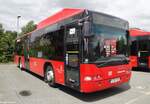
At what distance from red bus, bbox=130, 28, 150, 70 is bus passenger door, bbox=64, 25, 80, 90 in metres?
8.90

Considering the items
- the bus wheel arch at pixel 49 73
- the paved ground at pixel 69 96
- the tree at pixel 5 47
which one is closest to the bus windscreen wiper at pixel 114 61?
the paved ground at pixel 69 96

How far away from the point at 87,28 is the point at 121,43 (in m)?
2.09

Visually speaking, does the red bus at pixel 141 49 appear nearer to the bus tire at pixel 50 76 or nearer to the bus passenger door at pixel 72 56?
the bus tire at pixel 50 76

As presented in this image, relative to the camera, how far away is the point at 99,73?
258 inches

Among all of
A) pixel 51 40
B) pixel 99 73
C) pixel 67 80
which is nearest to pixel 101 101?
pixel 99 73

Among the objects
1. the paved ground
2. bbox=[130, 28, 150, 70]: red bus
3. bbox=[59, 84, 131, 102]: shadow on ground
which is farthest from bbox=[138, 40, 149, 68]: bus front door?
bbox=[59, 84, 131, 102]: shadow on ground

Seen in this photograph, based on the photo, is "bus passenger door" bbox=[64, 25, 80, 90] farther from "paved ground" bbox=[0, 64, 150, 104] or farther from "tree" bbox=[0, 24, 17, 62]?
"tree" bbox=[0, 24, 17, 62]

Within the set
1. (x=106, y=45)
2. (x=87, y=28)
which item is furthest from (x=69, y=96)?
(x=87, y=28)

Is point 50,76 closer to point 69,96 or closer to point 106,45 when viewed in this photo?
point 69,96

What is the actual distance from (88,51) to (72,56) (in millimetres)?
841

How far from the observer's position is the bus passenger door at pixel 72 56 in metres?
6.71

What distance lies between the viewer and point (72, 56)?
6969 millimetres

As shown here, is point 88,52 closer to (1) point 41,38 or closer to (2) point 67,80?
(2) point 67,80

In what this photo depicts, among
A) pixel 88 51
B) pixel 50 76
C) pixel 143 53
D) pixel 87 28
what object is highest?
pixel 87 28
